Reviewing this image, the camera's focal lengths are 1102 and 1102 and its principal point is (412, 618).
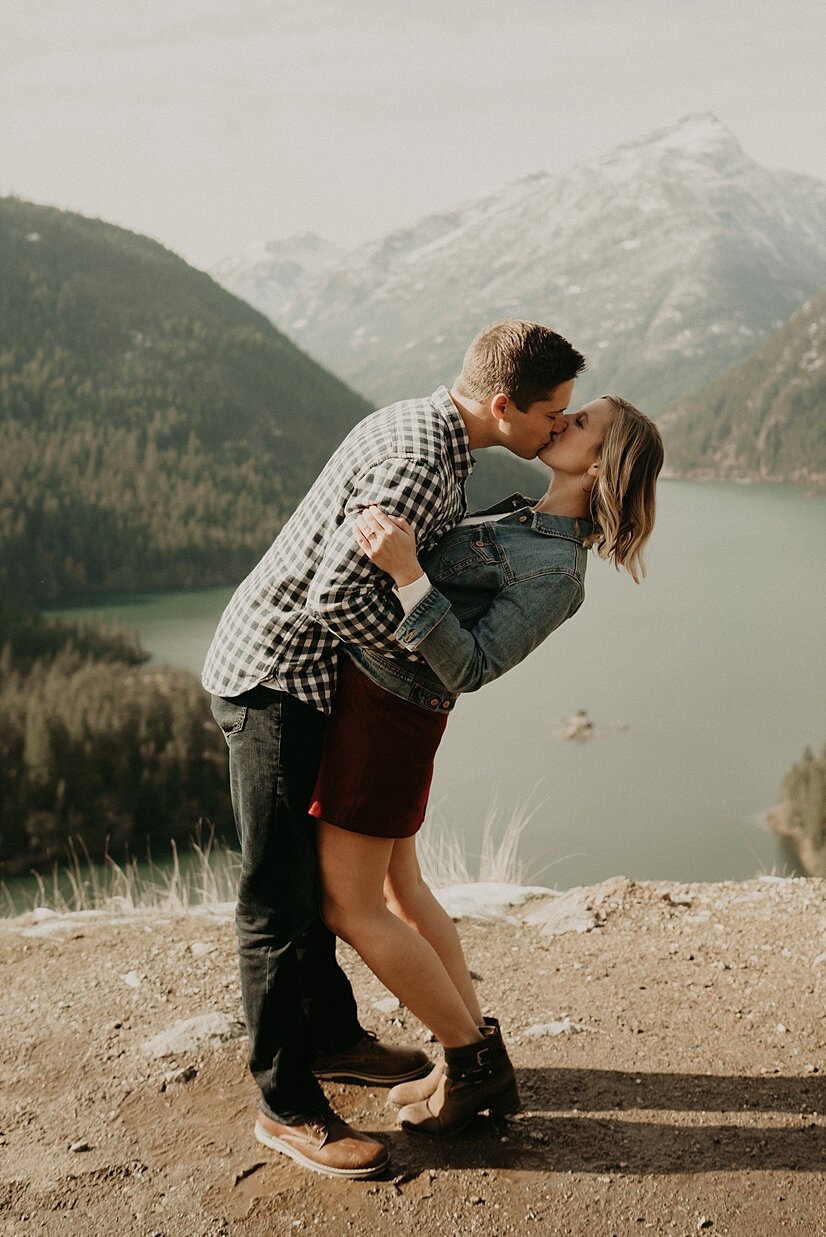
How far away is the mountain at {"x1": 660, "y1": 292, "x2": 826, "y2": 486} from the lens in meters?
118

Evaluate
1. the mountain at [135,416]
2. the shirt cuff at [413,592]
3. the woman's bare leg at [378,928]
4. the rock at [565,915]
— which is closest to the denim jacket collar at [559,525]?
the shirt cuff at [413,592]

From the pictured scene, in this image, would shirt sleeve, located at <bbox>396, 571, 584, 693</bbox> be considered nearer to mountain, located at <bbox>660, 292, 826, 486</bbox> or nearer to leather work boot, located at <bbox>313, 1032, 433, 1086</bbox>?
leather work boot, located at <bbox>313, 1032, 433, 1086</bbox>

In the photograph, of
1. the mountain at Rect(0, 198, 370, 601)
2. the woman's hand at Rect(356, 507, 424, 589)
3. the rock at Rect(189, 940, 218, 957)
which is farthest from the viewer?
the mountain at Rect(0, 198, 370, 601)

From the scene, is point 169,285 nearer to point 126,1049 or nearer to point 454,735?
point 454,735

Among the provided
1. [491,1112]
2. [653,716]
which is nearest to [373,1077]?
[491,1112]

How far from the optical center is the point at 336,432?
10225cm

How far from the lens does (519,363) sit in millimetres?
2215

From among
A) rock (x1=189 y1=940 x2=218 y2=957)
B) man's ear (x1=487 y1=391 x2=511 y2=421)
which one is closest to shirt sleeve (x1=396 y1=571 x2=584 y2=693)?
man's ear (x1=487 y1=391 x2=511 y2=421)

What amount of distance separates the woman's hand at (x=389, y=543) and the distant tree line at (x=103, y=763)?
3259 centimetres

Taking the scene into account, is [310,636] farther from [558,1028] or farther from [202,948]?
[202,948]

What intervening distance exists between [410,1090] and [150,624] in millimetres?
60584

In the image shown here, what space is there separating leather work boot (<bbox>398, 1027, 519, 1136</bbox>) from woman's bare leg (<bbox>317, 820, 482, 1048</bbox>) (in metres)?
0.07

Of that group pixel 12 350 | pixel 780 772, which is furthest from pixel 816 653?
pixel 12 350

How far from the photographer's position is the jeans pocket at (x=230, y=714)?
236 centimetres
